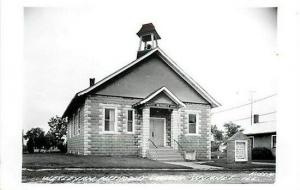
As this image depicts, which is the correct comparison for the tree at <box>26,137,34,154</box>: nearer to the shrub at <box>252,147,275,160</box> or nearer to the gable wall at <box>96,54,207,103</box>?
the gable wall at <box>96,54,207,103</box>

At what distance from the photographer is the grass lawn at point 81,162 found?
24.8 ft

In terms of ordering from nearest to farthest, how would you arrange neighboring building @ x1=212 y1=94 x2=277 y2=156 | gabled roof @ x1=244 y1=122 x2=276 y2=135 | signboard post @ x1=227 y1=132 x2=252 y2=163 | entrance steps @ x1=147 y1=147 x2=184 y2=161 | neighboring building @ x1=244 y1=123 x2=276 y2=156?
gabled roof @ x1=244 y1=122 x2=276 y2=135
neighboring building @ x1=244 y1=123 x2=276 y2=156
neighboring building @ x1=212 y1=94 x2=277 y2=156
entrance steps @ x1=147 y1=147 x2=184 y2=161
signboard post @ x1=227 y1=132 x2=252 y2=163

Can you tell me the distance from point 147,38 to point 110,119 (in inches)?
55.1

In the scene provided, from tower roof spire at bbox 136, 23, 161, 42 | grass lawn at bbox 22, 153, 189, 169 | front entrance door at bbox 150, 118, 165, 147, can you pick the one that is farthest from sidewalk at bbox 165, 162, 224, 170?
tower roof spire at bbox 136, 23, 161, 42

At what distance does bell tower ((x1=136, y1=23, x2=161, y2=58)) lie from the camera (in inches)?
305

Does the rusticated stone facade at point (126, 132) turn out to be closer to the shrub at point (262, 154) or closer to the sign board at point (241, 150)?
the sign board at point (241, 150)

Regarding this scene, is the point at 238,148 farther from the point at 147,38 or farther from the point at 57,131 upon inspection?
the point at 57,131

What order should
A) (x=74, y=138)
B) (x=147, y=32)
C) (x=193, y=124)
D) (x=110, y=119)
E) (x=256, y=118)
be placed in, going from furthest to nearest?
(x=193, y=124), (x=256, y=118), (x=110, y=119), (x=147, y=32), (x=74, y=138)

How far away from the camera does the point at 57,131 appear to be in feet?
25.5

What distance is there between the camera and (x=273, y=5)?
295 inches

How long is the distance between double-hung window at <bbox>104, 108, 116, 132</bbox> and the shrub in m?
2.31

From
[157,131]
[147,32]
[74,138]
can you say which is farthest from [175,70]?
[74,138]

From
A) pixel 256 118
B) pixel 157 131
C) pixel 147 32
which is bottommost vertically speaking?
pixel 157 131

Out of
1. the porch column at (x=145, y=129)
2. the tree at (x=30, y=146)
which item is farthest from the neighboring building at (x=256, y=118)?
the tree at (x=30, y=146)
